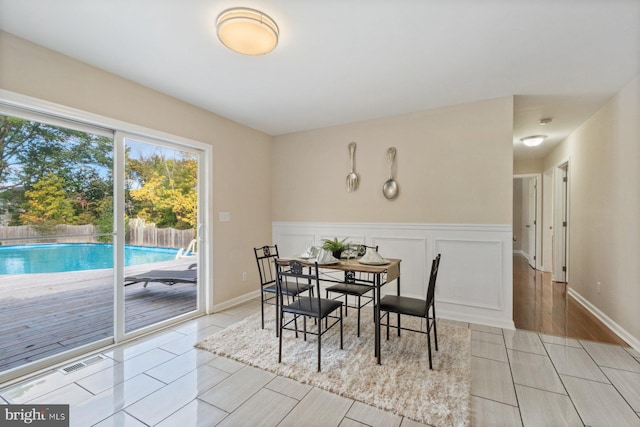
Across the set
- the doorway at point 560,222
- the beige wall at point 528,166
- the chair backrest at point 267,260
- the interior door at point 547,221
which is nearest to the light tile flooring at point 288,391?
the chair backrest at point 267,260

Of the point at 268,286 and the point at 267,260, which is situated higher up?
the point at 267,260

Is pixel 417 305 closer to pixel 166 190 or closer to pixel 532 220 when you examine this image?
pixel 166 190

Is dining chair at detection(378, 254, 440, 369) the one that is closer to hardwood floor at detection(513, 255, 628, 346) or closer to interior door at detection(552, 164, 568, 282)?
hardwood floor at detection(513, 255, 628, 346)

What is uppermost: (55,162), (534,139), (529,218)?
(534,139)

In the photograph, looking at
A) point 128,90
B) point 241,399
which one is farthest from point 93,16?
point 241,399

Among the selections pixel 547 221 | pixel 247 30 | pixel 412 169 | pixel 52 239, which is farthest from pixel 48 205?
pixel 547 221

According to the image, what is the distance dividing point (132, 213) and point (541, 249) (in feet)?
24.5

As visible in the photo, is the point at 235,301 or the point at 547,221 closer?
the point at 235,301

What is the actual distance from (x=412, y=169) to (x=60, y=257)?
3808 mm

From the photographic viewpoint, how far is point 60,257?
7.99 feet

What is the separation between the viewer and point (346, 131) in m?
4.20

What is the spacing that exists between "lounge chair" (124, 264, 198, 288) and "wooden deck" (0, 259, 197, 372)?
0.12 meters

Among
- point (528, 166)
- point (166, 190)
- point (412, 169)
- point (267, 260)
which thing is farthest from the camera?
point (528, 166)

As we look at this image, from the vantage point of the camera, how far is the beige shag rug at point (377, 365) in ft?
6.11
